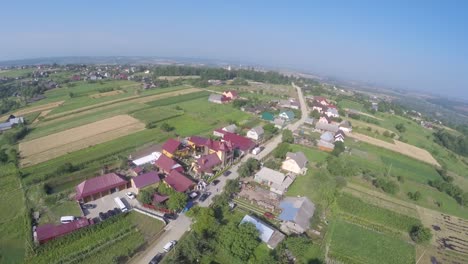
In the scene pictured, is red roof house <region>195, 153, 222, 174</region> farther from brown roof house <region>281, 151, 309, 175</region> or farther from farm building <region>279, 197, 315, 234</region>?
farm building <region>279, 197, 315, 234</region>

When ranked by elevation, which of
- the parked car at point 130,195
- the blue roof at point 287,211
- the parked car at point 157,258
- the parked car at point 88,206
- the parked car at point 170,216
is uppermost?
the blue roof at point 287,211

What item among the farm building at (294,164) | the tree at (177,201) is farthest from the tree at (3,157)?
the farm building at (294,164)

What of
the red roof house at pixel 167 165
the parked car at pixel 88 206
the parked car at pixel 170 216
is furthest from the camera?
the red roof house at pixel 167 165

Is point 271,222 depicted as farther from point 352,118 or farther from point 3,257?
point 352,118

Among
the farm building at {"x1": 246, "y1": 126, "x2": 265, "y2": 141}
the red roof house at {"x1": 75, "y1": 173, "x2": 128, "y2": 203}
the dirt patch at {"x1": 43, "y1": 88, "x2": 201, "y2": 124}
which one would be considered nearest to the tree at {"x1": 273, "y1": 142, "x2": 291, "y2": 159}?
the farm building at {"x1": 246, "y1": 126, "x2": 265, "y2": 141}

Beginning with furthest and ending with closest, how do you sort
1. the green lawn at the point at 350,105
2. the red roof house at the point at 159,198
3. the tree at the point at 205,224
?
the green lawn at the point at 350,105 → the red roof house at the point at 159,198 → the tree at the point at 205,224

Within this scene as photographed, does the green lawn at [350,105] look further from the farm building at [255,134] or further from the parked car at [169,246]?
the parked car at [169,246]
